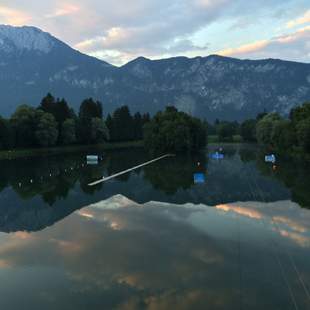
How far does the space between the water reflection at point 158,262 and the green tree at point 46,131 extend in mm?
96049

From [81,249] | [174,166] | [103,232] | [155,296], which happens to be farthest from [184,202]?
[174,166]

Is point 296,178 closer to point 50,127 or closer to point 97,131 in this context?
point 50,127

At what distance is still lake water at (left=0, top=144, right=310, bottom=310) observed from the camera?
72.4 feet

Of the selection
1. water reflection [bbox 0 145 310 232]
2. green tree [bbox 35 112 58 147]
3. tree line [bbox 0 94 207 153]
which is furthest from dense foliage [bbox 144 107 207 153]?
water reflection [bbox 0 145 310 232]

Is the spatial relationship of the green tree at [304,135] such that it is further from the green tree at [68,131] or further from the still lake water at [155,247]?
the green tree at [68,131]

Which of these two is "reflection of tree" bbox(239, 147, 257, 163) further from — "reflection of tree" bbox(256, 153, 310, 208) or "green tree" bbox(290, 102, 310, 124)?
"reflection of tree" bbox(256, 153, 310, 208)

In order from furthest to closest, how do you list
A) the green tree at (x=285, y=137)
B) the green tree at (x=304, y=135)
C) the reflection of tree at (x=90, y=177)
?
the green tree at (x=285, y=137) → the green tree at (x=304, y=135) → the reflection of tree at (x=90, y=177)

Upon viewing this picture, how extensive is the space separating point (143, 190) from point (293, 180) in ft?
93.1

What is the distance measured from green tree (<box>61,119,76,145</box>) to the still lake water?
284ft

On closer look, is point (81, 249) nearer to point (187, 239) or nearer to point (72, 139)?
point (187, 239)

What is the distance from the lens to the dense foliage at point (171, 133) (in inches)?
5517

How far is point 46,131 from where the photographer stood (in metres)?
136

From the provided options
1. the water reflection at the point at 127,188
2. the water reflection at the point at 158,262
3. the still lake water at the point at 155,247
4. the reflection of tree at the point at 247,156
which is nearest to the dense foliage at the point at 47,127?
the water reflection at the point at 127,188

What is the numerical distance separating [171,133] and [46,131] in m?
44.1
